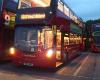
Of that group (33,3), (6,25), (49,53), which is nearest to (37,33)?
(49,53)

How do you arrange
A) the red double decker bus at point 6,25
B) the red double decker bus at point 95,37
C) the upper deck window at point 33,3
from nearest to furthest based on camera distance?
the upper deck window at point 33,3
the red double decker bus at point 6,25
the red double decker bus at point 95,37

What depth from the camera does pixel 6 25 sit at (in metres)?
17.5

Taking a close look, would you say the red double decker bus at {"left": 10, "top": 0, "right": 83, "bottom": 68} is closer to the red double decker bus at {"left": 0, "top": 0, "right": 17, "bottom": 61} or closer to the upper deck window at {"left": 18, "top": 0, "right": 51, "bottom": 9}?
the upper deck window at {"left": 18, "top": 0, "right": 51, "bottom": 9}

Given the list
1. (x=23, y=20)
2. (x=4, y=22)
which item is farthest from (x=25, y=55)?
(x=4, y=22)

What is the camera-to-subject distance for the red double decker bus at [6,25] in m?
17.0

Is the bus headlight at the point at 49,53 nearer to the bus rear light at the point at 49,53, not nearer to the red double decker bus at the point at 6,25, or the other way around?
the bus rear light at the point at 49,53

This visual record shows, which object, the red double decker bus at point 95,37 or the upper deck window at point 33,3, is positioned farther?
the red double decker bus at point 95,37

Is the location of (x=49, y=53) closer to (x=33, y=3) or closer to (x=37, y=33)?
(x=37, y=33)

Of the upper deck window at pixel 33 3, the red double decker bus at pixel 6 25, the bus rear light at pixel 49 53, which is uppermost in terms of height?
the upper deck window at pixel 33 3

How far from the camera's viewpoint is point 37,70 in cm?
1533

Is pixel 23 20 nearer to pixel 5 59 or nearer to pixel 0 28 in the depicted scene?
pixel 0 28

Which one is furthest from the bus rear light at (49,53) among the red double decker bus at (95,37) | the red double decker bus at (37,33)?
the red double decker bus at (95,37)

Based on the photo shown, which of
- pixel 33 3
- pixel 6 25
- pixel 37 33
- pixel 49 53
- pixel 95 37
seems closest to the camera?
pixel 49 53

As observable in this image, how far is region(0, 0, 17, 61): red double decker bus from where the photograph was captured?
1695 cm
